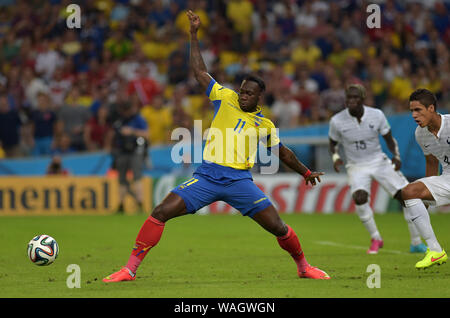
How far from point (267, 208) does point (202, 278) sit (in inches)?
45.1

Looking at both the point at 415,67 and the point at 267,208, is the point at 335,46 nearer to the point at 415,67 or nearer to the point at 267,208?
the point at 415,67

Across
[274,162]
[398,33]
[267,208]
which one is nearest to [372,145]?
[267,208]

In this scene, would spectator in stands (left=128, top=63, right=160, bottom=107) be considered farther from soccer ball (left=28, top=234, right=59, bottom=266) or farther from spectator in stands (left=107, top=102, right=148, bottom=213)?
soccer ball (left=28, top=234, right=59, bottom=266)

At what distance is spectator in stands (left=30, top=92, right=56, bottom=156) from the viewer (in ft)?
70.2

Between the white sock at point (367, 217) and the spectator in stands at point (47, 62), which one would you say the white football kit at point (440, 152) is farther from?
the spectator in stands at point (47, 62)

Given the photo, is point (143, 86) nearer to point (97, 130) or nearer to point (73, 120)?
point (97, 130)

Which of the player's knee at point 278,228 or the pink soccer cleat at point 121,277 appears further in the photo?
the player's knee at point 278,228

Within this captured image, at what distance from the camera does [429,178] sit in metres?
9.72

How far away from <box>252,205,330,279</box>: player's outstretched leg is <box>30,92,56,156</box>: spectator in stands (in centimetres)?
1348

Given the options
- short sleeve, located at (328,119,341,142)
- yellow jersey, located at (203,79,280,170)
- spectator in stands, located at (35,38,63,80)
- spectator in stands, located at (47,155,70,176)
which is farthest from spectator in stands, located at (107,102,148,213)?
yellow jersey, located at (203,79,280,170)

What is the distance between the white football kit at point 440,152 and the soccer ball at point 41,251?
4.46 m

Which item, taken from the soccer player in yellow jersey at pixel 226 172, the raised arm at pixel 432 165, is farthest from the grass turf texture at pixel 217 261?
the raised arm at pixel 432 165

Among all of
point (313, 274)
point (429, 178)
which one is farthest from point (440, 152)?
point (313, 274)

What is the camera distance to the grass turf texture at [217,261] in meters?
8.10
